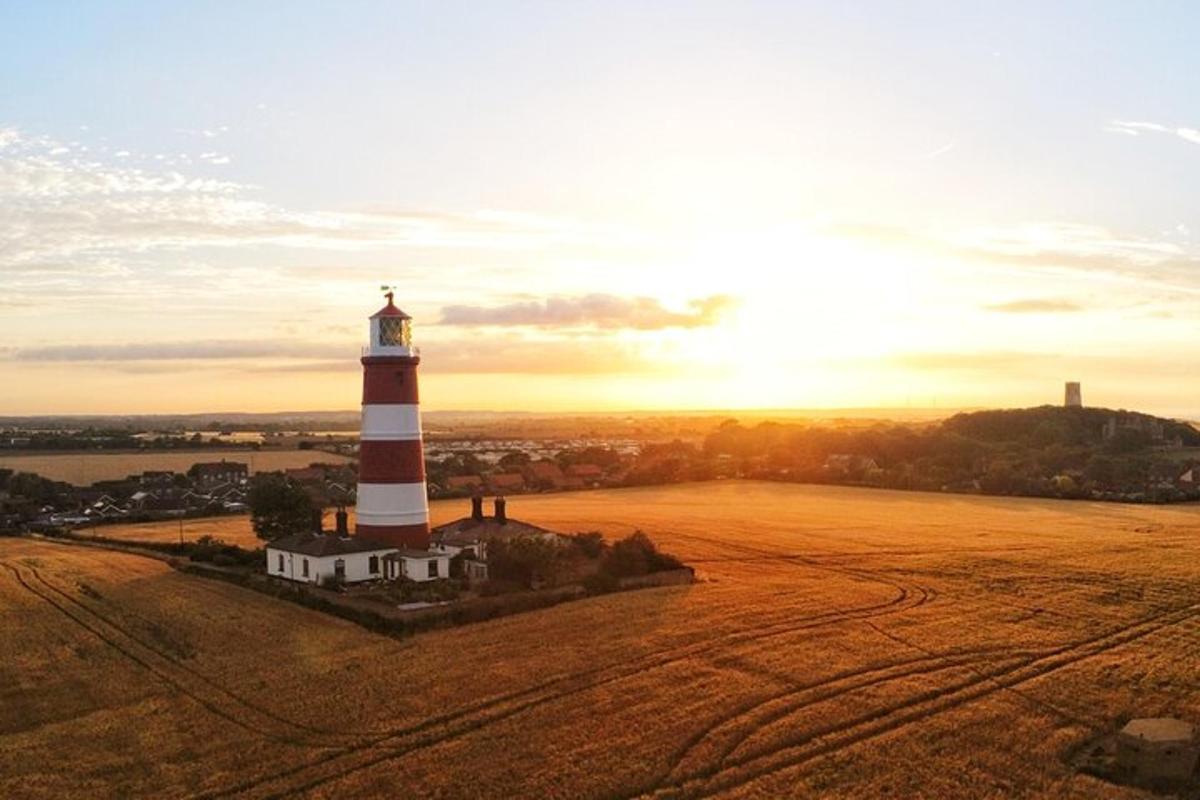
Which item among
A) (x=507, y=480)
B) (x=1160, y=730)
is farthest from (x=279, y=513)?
(x=507, y=480)

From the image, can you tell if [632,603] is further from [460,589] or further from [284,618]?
[284,618]

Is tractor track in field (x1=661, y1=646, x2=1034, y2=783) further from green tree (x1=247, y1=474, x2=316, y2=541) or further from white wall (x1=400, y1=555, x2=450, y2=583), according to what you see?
green tree (x1=247, y1=474, x2=316, y2=541)

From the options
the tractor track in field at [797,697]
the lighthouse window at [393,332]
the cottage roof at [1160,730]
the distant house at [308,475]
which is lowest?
the tractor track in field at [797,697]

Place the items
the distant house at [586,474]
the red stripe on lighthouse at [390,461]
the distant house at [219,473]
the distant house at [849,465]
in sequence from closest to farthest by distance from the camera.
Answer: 1. the red stripe on lighthouse at [390,461]
2. the distant house at [849,465]
3. the distant house at [219,473]
4. the distant house at [586,474]

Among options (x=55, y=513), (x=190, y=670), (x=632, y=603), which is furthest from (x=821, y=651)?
(x=55, y=513)

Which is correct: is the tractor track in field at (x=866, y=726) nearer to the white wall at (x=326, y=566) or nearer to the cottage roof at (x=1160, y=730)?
the cottage roof at (x=1160, y=730)

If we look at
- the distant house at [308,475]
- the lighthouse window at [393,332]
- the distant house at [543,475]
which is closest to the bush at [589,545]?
the lighthouse window at [393,332]

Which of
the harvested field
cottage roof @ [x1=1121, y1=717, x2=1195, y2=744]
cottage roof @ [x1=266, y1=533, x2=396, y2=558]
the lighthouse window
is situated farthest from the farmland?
the harvested field
